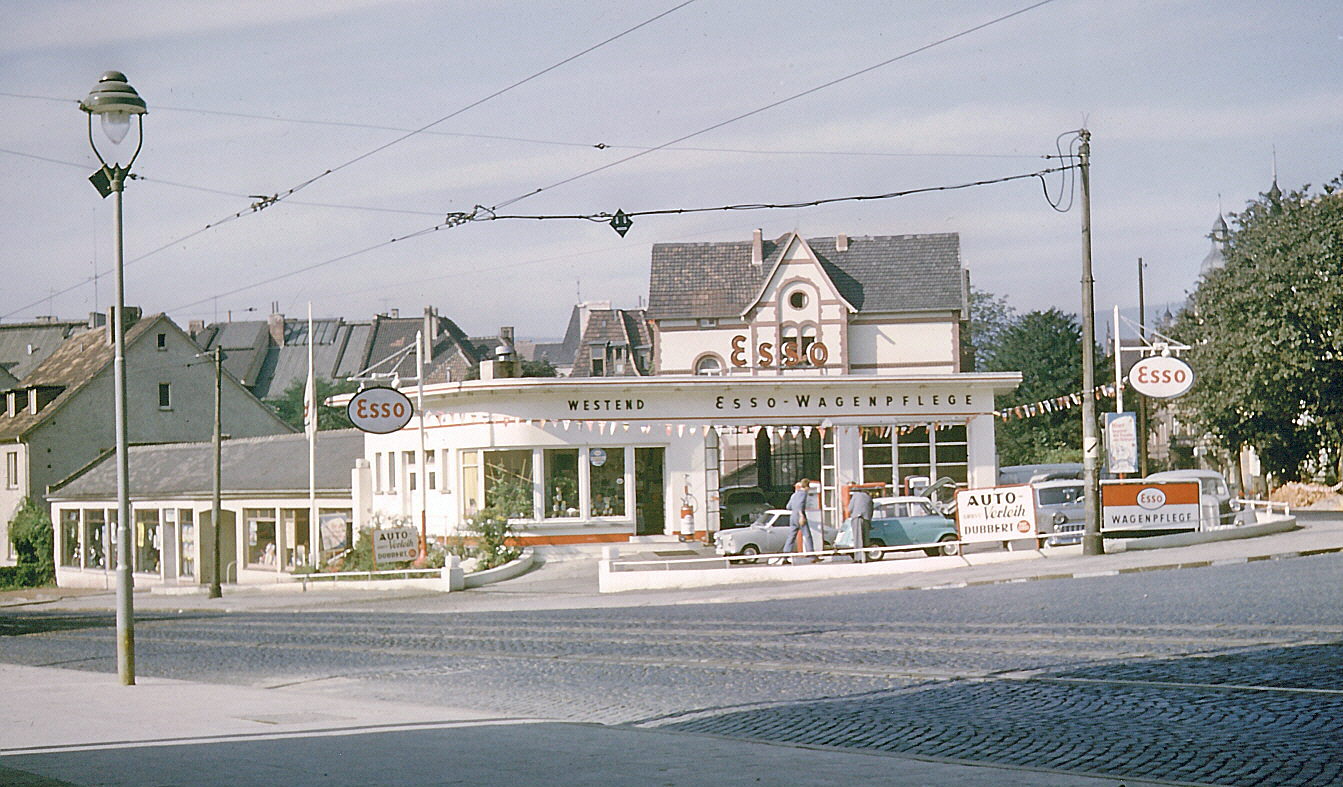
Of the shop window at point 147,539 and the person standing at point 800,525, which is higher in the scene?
the person standing at point 800,525

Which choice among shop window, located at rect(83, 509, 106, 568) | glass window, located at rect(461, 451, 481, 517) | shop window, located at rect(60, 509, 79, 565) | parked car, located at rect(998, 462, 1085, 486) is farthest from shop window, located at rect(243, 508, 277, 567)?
parked car, located at rect(998, 462, 1085, 486)

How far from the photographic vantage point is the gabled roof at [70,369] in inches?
2530

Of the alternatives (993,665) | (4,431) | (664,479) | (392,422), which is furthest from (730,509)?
(4,431)

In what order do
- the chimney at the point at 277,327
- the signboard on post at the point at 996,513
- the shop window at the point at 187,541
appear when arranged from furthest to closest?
the chimney at the point at 277,327, the shop window at the point at 187,541, the signboard on post at the point at 996,513

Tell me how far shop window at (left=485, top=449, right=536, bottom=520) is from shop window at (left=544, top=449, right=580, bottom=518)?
1.53 feet

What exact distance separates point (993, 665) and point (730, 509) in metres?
26.2

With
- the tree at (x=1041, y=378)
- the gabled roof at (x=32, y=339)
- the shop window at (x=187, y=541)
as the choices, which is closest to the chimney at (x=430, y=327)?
the gabled roof at (x=32, y=339)

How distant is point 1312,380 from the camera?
50.6 meters

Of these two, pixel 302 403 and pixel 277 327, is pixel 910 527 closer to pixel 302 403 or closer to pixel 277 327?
pixel 302 403

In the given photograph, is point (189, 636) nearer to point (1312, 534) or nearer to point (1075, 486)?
point (1075, 486)

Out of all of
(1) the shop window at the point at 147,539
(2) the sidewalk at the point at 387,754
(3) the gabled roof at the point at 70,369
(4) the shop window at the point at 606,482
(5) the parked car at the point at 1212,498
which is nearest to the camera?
(2) the sidewalk at the point at 387,754

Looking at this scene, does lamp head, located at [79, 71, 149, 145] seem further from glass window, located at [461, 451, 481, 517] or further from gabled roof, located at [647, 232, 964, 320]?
gabled roof, located at [647, 232, 964, 320]

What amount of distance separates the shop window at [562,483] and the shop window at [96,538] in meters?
25.9

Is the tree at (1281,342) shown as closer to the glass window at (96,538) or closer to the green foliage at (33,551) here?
the glass window at (96,538)
